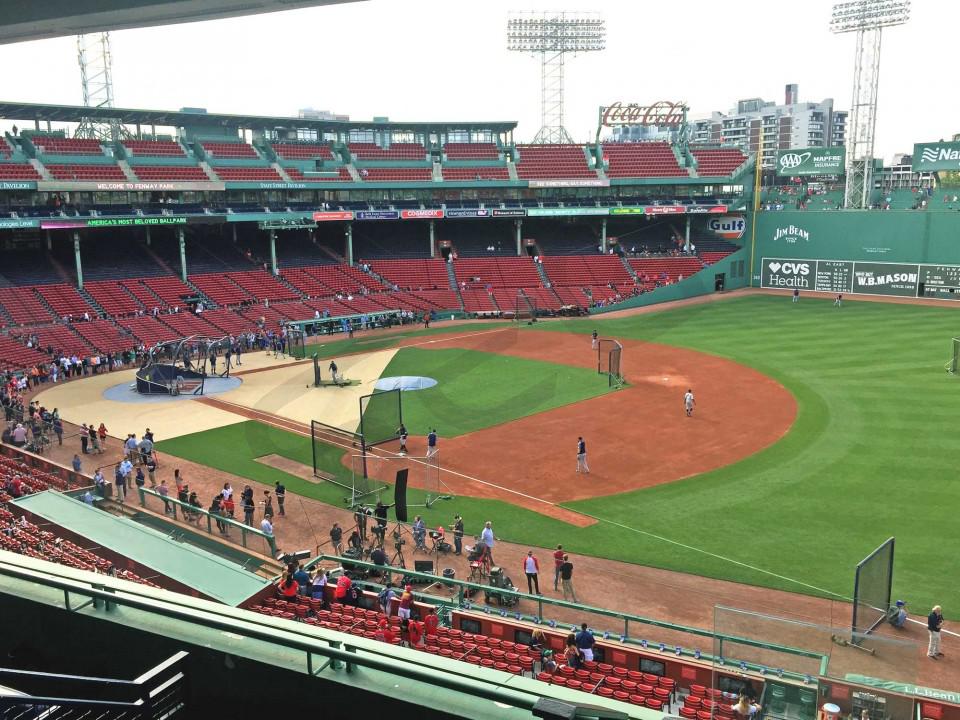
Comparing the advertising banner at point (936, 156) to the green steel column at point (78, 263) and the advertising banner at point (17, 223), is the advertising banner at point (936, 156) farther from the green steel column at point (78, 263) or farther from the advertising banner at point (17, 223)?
the advertising banner at point (17, 223)

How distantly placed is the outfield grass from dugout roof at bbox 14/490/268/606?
15.6 m

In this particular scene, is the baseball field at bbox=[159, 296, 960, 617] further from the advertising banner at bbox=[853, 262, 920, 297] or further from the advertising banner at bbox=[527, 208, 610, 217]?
the advertising banner at bbox=[527, 208, 610, 217]

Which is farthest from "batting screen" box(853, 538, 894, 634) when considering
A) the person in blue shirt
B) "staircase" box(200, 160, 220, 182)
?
"staircase" box(200, 160, 220, 182)

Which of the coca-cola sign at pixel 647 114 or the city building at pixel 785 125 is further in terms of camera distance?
the city building at pixel 785 125

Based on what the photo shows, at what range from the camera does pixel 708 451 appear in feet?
93.7

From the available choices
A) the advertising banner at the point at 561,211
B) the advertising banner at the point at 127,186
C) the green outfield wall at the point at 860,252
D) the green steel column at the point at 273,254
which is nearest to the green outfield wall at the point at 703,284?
the green outfield wall at the point at 860,252

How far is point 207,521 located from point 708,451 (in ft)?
58.1

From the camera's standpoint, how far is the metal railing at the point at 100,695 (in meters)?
3.39

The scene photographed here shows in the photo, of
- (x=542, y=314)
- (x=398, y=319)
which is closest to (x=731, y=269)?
(x=542, y=314)

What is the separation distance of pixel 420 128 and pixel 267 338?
117ft

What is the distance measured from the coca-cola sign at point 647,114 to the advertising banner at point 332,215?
30.2 meters

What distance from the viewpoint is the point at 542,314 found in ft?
209

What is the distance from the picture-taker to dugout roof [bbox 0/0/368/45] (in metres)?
5.55

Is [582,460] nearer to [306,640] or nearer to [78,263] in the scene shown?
[306,640]
